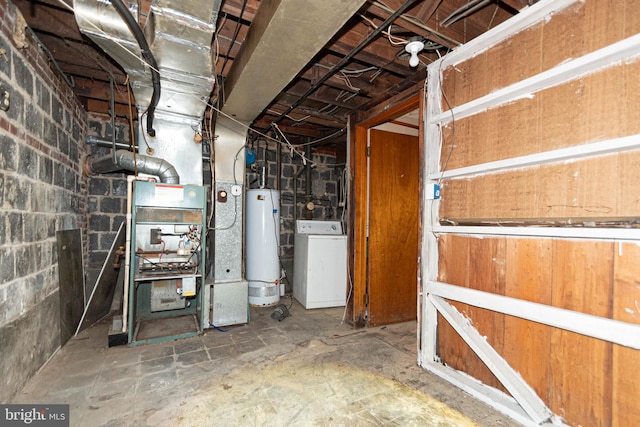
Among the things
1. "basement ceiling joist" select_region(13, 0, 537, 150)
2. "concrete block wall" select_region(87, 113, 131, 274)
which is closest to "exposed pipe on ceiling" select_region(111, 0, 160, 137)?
"basement ceiling joist" select_region(13, 0, 537, 150)

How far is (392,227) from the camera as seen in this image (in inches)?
122

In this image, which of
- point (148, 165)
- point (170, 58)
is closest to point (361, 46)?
point (170, 58)

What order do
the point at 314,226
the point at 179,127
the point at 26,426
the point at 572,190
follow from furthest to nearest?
the point at 314,226 < the point at 179,127 < the point at 26,426 < the point at 572,190

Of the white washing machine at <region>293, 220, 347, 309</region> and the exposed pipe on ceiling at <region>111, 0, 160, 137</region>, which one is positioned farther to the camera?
the white washing machine at <region>293, 220, 347, 309</region>

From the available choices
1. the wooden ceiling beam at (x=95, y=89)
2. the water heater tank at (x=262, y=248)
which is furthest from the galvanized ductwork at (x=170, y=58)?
the water heater tank at (x=262, y=248)

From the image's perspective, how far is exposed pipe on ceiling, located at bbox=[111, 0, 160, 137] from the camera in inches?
55.7

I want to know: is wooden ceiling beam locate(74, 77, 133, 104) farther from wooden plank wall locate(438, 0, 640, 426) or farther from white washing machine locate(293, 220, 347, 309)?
wooden plank wall locate(438, 0, 640, 426)

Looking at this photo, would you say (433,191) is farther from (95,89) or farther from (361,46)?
(95,89)

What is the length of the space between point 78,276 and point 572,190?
3.91 metres

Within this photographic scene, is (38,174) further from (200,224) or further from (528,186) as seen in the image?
(528,186)

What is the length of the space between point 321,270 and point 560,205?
8.62ft

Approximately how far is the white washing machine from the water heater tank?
343 mm

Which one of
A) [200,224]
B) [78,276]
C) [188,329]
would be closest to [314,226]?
[200,224]

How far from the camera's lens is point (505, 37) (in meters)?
1.67
